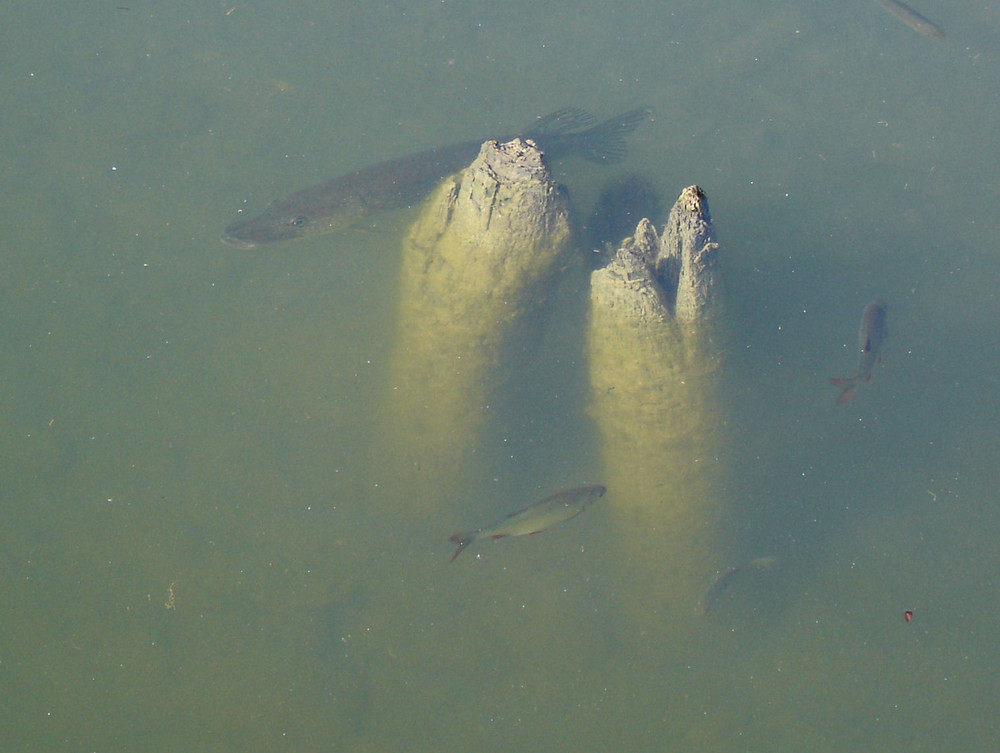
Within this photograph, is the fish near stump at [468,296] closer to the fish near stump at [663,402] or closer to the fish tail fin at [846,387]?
the fish near stump at [663,402]

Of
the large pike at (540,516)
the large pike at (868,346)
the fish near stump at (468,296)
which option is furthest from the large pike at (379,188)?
the large pike at (540,516)

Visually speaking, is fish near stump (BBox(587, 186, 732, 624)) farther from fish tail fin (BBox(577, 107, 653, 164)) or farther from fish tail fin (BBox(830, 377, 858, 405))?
fish tail fin (BBox(577, 107, 653, 164))

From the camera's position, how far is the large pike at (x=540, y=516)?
4.35 meters

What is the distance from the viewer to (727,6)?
7629 mm

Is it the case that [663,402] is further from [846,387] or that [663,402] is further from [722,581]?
[846,387]

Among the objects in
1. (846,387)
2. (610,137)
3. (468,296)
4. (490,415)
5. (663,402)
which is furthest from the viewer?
(610,137)

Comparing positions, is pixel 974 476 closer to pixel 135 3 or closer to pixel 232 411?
pixel 232 411

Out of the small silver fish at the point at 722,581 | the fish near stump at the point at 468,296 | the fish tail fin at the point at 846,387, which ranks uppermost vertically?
the fish near stump at the point at 468,296

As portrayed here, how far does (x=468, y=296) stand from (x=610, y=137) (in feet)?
8.93

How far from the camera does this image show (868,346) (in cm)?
532

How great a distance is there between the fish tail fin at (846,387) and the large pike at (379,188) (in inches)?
109

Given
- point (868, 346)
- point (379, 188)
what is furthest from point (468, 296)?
point (868, 346)

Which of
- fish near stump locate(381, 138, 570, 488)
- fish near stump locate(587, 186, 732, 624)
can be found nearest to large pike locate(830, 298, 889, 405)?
fish near stump locate(587, 186, 732, 624)

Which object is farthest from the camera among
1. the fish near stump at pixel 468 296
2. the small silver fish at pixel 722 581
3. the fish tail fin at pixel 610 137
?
the fish tail fin at pixel 610 137
